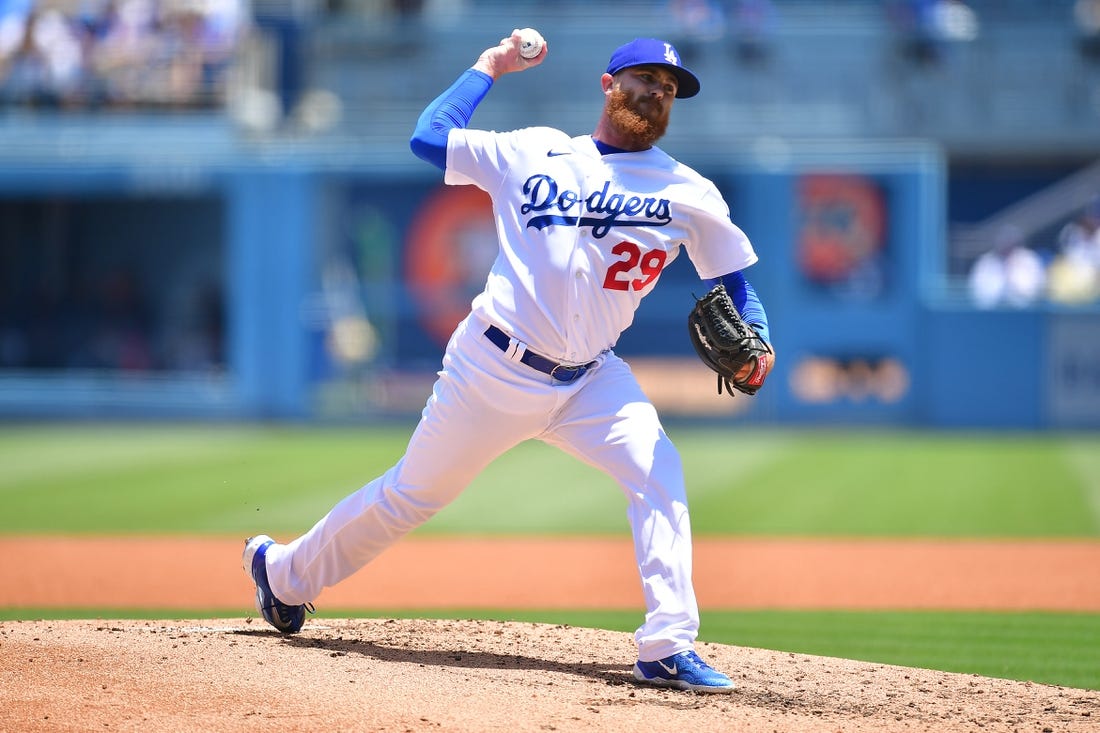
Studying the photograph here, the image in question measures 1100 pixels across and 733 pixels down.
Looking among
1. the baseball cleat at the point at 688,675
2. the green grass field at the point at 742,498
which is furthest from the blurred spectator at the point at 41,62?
the baseball cleat at the point at 688,675

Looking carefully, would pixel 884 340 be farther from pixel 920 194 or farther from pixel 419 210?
pixel 419 210

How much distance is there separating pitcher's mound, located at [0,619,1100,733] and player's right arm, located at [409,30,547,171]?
154 cm

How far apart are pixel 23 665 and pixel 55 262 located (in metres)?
17.5

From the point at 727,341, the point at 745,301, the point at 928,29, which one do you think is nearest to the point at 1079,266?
the point at 928,29

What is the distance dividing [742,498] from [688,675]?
20.7 feet

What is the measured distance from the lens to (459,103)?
14.7 feet

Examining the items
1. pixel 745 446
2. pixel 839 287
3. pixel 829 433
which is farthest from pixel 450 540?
pixel 839 287

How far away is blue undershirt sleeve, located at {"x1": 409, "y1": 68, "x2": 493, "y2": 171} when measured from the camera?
4367 millimetres

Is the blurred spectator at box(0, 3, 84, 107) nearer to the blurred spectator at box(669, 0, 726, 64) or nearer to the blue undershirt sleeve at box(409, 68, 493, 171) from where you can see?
the blurred spectator at box(669, 0, 726, 64)

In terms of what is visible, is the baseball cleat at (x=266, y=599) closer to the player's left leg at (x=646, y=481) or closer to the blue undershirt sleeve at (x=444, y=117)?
the player's left leg at (x=646, y=481)

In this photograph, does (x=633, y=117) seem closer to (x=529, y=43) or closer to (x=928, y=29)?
(x=529, y=43)

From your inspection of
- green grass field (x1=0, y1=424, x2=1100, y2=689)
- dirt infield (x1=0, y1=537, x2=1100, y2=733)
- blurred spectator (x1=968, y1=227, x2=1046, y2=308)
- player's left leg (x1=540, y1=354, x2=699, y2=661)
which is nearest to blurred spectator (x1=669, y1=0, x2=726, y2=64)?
blurred spectator (x1=968, y1=227, x2=1046, y2=308)

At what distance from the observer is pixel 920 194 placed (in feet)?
53.7

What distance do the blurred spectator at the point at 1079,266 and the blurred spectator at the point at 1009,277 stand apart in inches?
7.8
